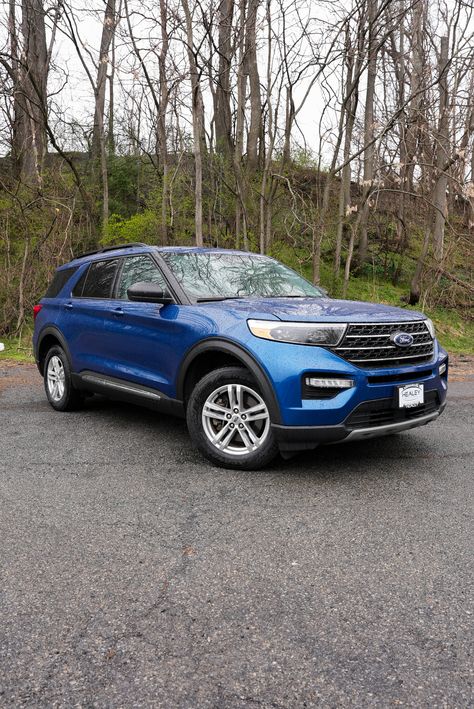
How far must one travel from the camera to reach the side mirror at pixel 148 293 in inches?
188

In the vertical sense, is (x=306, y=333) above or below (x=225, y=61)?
below

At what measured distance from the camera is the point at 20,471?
4.32 meters

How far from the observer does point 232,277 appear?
5258 mm

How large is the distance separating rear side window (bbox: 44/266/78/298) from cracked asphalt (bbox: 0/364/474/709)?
8.39 ft

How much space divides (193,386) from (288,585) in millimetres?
2311

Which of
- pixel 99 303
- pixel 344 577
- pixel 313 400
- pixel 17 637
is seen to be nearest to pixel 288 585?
pixel 344 577

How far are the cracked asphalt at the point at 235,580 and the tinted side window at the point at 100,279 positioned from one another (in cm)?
187

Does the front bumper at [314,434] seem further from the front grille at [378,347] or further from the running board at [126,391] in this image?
the running board at [126,391]

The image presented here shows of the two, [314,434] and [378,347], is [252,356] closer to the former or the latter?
[314,434]

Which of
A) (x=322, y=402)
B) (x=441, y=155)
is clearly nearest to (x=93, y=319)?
(x=322, y=402)

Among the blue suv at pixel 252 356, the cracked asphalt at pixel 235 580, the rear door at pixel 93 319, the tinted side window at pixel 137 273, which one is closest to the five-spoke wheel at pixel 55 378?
the rear door at pixel 93 319

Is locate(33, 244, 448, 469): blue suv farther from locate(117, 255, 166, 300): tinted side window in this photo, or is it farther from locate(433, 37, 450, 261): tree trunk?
locate(433, 37, 450, 261): tree trunk

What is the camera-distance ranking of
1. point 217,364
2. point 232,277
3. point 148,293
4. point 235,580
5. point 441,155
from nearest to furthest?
point 235,580
point 217,364
point 148,293
point 232,277
point 441,155

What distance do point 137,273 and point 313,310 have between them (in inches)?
78.1
